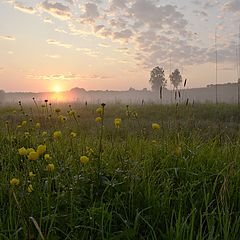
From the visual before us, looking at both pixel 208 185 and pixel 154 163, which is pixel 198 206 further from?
pixel 154 163

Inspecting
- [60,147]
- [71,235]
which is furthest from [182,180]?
[60,147]

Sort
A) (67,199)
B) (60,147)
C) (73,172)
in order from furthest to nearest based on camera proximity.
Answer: (60,147) < (73,172) < (67,199)

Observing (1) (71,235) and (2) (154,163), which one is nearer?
(1) (71,235)

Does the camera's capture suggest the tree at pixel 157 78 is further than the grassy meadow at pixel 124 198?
Yes

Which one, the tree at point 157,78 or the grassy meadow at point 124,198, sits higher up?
the tree at point 157,78

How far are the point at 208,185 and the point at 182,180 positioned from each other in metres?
0.22

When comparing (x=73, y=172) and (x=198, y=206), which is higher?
(x=73, y=172)

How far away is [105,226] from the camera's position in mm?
1953

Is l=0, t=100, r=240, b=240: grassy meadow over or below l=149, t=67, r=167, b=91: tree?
below

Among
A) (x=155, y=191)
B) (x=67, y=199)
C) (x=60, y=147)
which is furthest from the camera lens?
(x=60, y=147)

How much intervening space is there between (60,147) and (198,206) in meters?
1.80

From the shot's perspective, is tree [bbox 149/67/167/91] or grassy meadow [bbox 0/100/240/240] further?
tree [bbox 149/67/167/91]

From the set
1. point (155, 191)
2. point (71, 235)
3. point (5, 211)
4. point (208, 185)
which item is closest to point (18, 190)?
point (5, 211)

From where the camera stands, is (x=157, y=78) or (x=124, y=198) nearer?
(x=124, y=198)
